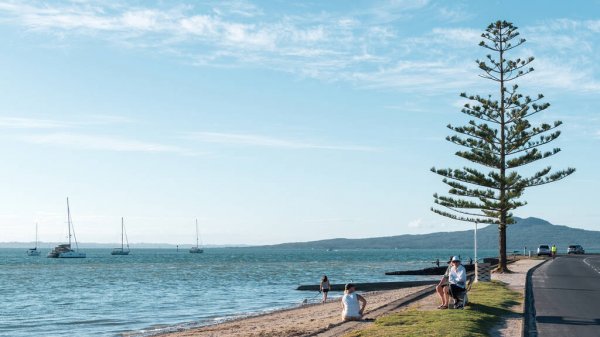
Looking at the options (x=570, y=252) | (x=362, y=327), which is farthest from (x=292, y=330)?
(x=570, y=252)

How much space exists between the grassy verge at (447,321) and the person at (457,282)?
0.32 metres

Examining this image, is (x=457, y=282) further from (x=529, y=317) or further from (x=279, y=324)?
(x=279, y=324)

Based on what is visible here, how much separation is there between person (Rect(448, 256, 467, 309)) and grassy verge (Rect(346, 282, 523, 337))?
315 mm

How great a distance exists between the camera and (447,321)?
16719 mm

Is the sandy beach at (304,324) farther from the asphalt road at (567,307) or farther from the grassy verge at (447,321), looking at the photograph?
the asphalt road at (567,307)

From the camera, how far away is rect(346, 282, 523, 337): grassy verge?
1534 cm

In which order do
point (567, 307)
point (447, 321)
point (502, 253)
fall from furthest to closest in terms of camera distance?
point (502, 253), point (567, 307), point (447, 321)

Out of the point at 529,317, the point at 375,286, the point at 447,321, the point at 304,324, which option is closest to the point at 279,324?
the point at 304,324

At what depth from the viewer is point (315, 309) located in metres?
29.9

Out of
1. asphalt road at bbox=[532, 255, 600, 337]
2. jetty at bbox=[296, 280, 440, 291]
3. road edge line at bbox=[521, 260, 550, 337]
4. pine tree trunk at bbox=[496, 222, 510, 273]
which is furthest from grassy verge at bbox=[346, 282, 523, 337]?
jetty at bbox=[296, 280, 440, 291]

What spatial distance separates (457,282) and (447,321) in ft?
8.27

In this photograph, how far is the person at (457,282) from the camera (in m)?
19.0

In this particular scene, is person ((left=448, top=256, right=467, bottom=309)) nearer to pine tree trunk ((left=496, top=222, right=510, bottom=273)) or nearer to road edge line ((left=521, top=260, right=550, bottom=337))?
road edge line ((left=521, top=260, right=550, bottom=337))

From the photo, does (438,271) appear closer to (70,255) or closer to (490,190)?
(490,190)
